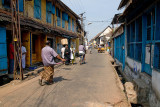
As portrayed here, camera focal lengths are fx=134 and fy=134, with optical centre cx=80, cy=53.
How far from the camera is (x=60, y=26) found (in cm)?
1634

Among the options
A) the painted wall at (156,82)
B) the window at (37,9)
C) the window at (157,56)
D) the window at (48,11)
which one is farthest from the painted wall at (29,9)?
the painted wall at (156,82)

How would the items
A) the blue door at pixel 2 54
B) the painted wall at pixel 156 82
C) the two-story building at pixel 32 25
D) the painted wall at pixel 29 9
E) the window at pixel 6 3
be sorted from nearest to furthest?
the painted wall at pixel 156 82
the blue door at pixel 2 54
the two-story building at pixel 32 25
the window at pixel 6 3
the painted wall at pixel 29 9

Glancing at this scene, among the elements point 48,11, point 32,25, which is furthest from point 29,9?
point 48,11

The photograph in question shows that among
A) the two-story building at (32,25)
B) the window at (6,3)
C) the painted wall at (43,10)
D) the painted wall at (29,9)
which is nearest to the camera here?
the two-story building at (32,25)

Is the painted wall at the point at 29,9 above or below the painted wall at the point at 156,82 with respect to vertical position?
above

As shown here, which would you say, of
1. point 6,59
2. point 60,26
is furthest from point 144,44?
point 60,26

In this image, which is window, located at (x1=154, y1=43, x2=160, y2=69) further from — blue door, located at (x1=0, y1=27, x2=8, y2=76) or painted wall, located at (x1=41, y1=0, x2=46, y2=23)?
painted wall, located at (x1=41, y1=0, x2=46, y2=23)

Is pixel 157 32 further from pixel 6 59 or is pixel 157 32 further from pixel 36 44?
pixel 36 44

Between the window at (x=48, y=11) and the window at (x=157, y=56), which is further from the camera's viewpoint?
the window at (x=48, y=11)

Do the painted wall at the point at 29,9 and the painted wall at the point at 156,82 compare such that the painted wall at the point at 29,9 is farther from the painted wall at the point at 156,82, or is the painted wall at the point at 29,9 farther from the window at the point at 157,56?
the painted wall at the point at 156,82

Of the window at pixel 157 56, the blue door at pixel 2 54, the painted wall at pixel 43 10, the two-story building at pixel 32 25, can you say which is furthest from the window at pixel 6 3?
the window at pixel 157 56

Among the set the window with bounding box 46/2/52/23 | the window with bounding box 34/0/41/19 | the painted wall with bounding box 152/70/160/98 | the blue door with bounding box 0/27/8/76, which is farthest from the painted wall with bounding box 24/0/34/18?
the painted wall with bounding box 152/70/160/98

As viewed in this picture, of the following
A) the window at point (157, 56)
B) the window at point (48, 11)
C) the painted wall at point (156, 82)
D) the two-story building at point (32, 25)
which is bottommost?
the painted wall at point (156, 82)

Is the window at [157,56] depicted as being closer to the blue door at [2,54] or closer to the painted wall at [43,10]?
the blue door at [2,54]
